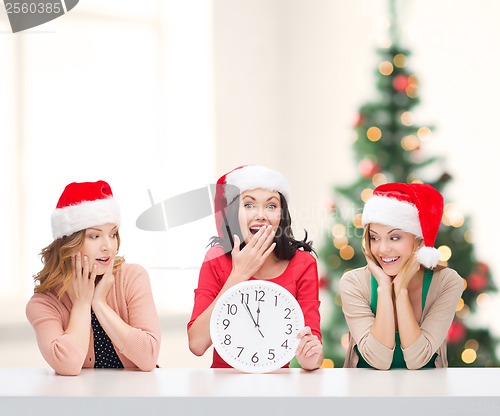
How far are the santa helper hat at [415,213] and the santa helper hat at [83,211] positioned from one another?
79cm

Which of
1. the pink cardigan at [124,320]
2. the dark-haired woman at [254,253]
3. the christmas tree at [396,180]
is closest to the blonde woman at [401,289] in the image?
the dark-haired woman at [254,253]

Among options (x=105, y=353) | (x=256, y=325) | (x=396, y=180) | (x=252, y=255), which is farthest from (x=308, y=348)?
(x=396, y=180)

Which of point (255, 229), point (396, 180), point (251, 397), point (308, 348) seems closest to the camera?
point (251, 397)

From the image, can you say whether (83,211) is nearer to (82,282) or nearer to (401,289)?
(82,282)

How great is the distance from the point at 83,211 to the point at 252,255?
1.72ft

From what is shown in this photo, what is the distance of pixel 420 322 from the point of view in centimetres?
237

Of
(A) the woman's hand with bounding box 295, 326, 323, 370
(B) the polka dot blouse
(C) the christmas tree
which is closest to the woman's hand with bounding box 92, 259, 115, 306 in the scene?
(B) the polka dot blouse

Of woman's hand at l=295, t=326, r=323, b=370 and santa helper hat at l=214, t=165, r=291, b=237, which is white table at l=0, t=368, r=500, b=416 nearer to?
woman's hand at l=295, t=326, r=323, b=370

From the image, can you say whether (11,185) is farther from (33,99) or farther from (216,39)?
(216,39)

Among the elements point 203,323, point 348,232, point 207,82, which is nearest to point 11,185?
point 207,82

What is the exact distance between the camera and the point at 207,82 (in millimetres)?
5094

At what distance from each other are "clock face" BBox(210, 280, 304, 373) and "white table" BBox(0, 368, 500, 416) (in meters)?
0.13

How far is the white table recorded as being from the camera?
71.4 inches

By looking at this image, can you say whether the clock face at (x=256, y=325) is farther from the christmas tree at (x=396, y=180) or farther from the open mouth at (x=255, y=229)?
the christmas tree at (x=396, y=180)
